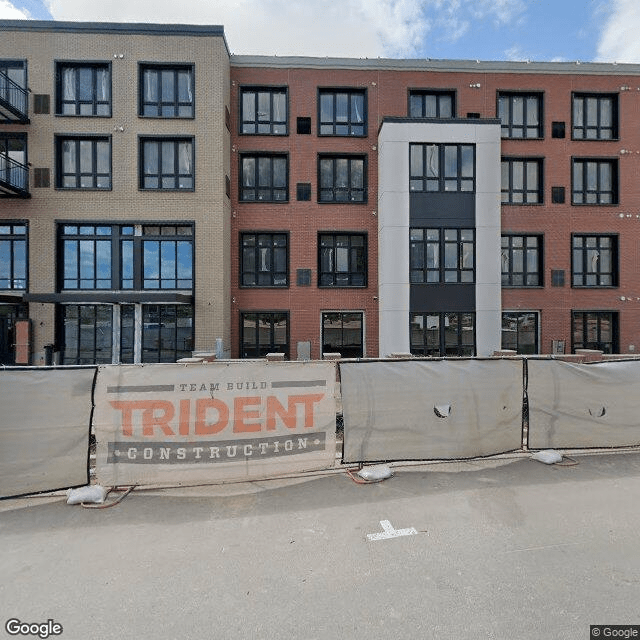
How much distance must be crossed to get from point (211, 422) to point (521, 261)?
58.9ft

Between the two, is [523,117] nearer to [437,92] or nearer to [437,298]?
[437,92]

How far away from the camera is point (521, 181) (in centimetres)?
1850

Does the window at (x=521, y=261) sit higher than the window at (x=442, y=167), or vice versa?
the window at (x=442, y=167)

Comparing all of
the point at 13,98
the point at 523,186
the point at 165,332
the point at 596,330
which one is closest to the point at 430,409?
the point at 165,332

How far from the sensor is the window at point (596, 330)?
1847cm

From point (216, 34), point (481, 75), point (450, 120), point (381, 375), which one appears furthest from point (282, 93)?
point (381, 375)

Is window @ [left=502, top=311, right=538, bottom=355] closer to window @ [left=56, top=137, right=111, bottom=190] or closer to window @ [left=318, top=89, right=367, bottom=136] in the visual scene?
window @ [left=318, top=89, right=367, bottom=136]

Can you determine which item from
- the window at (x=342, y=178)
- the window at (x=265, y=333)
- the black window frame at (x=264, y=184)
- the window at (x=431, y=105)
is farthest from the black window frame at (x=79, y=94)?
the window at (x=431, y=105)

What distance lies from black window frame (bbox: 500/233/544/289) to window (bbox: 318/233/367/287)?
704cm

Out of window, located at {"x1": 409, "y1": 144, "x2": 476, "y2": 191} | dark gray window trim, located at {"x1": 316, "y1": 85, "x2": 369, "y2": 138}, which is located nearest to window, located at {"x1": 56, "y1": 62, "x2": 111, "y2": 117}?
dark gray window trim, located at {"x1": 316, "y1": 85, "x2": 369, "y2": 138}

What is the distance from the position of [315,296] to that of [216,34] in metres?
12.8

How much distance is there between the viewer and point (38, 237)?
16469 millimetres

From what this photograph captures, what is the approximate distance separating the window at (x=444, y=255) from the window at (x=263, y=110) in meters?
8.66

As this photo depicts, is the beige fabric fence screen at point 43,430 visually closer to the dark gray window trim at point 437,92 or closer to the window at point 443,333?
the window at point 443,333
